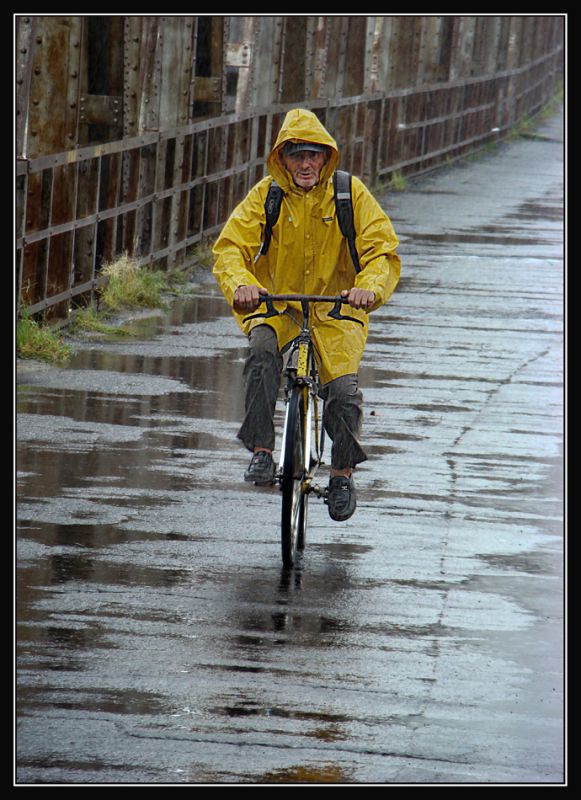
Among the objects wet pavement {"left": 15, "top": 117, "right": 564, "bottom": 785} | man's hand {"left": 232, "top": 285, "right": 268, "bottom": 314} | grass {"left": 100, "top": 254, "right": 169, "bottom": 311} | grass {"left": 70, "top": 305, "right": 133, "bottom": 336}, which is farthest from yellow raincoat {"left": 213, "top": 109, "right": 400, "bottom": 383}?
grass {"left": 100, "top": 254, "right": 169, "bottom": 311}

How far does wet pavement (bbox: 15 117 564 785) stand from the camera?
5.65 meters

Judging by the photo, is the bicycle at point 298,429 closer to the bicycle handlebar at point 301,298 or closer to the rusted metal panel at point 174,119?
the bicycle handlebar at point 301,298

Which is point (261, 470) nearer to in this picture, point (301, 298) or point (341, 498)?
point (341, 498)

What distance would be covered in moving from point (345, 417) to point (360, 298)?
617 millimetres

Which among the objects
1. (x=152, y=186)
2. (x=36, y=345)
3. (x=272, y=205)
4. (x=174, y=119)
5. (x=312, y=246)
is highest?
(x=272, y=205)

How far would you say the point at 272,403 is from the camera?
782 cm

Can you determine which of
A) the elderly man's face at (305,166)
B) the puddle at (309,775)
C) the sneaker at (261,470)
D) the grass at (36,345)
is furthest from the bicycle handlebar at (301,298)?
the grass at (36,345)

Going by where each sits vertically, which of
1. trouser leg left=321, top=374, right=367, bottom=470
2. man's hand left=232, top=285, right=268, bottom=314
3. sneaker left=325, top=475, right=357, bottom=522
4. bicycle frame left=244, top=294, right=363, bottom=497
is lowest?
sneaker left=325, top=475, right=357, bottom=522

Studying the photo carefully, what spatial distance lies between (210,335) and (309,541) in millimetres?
6101

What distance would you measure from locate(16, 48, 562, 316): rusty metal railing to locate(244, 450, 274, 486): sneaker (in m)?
4.90

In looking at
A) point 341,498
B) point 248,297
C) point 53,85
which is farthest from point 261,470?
point 53,85

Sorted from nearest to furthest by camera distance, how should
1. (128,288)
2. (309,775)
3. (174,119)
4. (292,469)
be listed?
(309,775)
(292,469)
(128,288)
(174,119)

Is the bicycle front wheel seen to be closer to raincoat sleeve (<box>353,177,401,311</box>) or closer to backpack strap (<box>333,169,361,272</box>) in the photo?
raincoat sleeve (<box>353,177,401,311</box>)

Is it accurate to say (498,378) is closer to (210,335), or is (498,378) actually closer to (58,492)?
(210,335)
